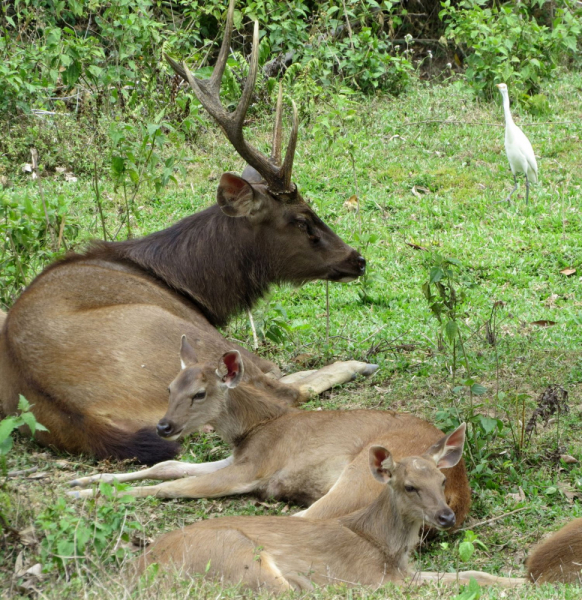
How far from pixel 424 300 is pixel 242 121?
2.79 m

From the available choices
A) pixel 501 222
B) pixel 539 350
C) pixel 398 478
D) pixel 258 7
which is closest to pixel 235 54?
pixel 258 7

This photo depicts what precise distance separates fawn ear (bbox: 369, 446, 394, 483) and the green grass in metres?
0.52

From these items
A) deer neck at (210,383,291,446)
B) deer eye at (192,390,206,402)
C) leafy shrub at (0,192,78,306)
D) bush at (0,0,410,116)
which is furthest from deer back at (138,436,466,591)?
bush at (0,0,410,116)

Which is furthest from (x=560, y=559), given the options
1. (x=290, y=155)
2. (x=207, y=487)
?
(x=290, y=155)

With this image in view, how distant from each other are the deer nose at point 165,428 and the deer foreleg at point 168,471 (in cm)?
39

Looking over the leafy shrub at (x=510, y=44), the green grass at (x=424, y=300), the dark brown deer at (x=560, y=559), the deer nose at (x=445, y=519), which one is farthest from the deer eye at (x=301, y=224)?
the leafy shrub at (x=510, y=44)

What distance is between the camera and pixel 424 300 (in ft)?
28.2

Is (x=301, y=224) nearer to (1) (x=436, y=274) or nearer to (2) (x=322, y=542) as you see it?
(1) (x=436, y=274)

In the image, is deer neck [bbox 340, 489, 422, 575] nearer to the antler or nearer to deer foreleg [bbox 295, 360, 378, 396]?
deer foreleg [bbox 295, 360, 378, 396]

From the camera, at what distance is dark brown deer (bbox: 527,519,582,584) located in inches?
162

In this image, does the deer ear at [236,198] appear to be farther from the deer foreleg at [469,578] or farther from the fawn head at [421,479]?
the deer foreleg at [469,578]

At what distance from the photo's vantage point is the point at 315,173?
440 inches

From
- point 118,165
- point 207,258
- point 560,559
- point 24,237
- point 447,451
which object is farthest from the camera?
point 118,165

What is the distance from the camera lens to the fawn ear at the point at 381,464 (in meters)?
4.43
